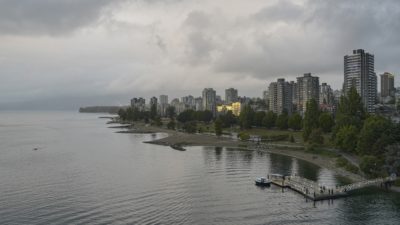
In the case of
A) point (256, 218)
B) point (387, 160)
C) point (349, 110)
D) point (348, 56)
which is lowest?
point (256, 218)

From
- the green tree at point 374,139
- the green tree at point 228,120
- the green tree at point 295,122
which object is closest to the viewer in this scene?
the green tree at point 374,139

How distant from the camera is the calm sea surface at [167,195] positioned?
151ft

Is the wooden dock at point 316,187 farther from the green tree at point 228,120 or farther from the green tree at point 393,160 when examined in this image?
the green tree at point 228,120

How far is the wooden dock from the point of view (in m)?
55.0

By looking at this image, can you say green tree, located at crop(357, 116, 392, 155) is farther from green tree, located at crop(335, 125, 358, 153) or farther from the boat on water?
the boat on water

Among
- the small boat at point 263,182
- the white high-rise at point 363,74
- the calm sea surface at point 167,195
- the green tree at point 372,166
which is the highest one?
the white high-rise at point 363,74

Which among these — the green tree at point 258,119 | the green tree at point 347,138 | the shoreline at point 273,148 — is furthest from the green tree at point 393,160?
the green tree at point 258,119

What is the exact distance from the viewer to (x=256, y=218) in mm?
46062

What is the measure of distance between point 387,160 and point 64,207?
1791 inches

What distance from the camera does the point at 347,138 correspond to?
8288 cm

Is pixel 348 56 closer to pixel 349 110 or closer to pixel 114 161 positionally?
pixel 349 110

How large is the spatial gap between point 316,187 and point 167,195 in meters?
20.1

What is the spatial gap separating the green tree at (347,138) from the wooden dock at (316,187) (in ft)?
74.3

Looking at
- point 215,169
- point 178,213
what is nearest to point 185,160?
point 215,169
